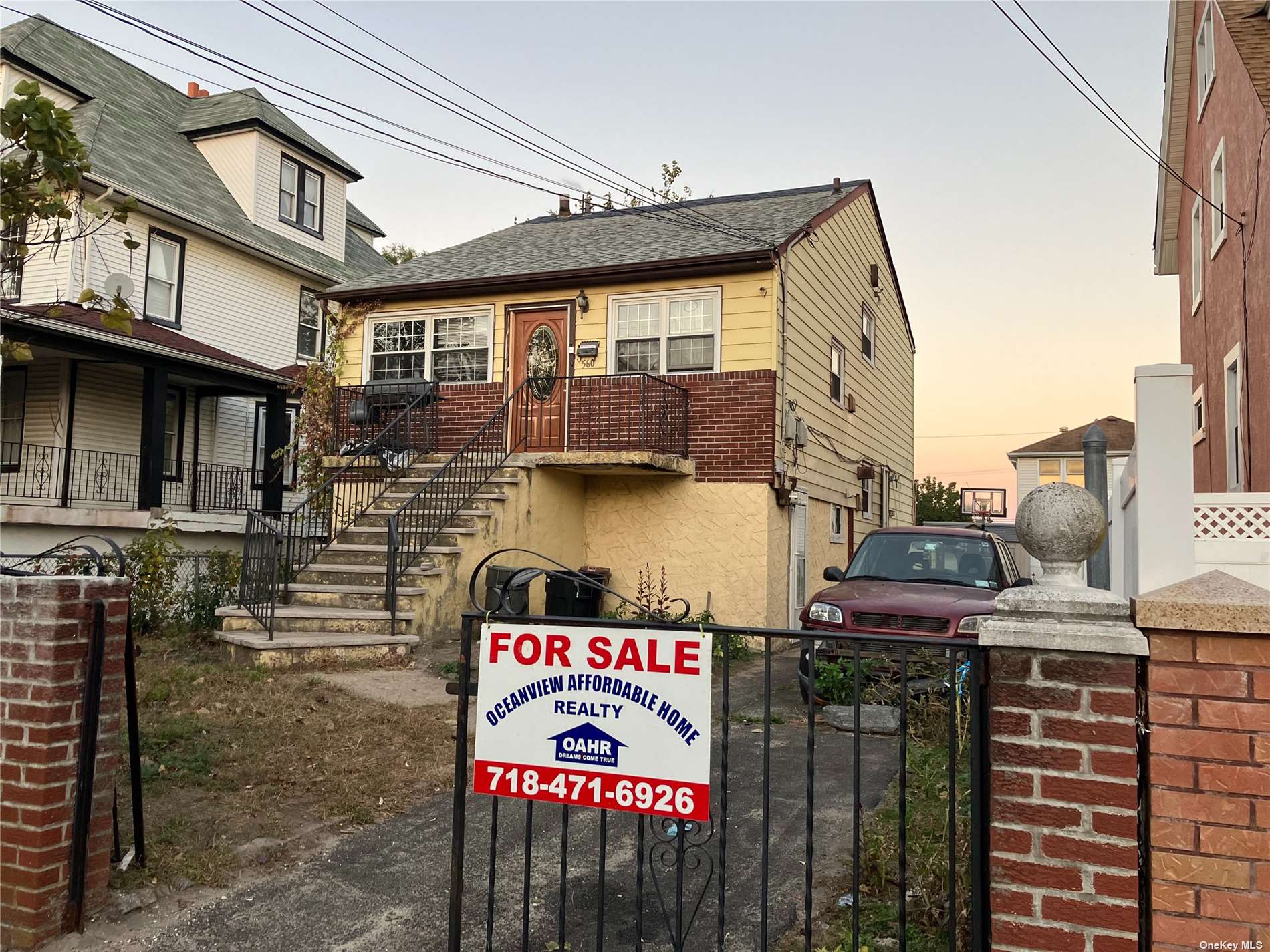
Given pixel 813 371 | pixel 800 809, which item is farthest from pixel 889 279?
pixel 800 809

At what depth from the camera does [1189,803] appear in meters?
2.23

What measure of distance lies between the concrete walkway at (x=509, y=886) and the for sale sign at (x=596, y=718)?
0.42 m

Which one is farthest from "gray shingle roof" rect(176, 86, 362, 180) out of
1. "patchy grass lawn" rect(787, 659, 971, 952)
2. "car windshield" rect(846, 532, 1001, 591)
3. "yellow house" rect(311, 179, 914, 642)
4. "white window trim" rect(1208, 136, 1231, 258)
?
"patchy grass lawn" rect(787, 659, 971, 952)

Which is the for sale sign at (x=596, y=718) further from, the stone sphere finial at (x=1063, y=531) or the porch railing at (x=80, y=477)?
the porch railing at (x=80, y=477)

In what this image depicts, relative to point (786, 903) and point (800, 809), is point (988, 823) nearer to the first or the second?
point (786, 903)

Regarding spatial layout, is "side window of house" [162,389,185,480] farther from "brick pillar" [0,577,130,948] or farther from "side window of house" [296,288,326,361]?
"brick pillar" [0,577,130,948]

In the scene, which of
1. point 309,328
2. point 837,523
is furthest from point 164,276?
point 837,523

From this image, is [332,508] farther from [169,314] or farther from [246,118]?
[246,118]

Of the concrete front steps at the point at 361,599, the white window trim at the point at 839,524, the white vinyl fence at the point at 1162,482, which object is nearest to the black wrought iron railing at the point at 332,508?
the concrete front steps at the point at 361,599

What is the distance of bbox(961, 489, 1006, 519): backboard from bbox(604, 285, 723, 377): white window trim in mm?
11649

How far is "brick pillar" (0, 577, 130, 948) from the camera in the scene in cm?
334

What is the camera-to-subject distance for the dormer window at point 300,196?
20.7 m

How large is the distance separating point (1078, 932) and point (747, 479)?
1050 cm

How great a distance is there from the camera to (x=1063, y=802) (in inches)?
90.5
